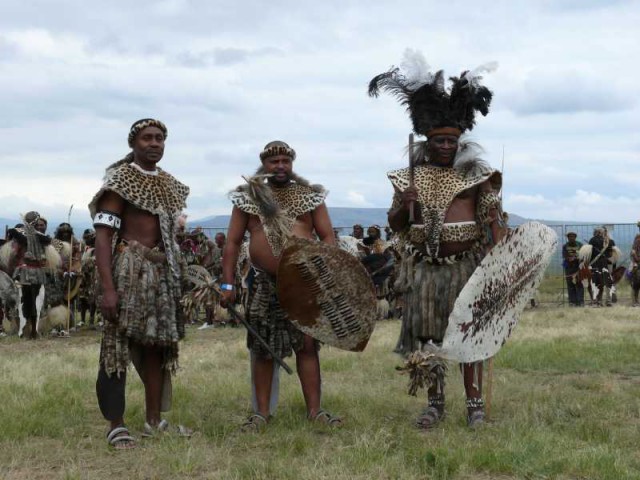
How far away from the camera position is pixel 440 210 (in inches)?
207

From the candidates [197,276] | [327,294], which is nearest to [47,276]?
[197,276]

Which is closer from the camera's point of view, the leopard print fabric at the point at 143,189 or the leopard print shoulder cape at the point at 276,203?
the leopard print fabric at the point at 143,189

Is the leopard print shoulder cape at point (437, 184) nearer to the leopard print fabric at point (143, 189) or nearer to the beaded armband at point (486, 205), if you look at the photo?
the beaded armband at point (486, 205)

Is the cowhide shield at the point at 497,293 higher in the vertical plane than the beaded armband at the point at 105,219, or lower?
lower

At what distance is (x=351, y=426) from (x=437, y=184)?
1.62m

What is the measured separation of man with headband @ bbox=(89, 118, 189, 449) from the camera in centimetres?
477

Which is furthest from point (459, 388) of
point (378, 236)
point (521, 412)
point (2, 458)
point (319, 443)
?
point (378, 236)

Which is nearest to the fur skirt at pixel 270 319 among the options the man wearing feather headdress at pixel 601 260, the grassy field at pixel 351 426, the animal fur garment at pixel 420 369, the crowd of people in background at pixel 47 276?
the grassy field at pixel 351 426

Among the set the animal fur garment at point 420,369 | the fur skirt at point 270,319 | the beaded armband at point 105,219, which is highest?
the beaded armband at point 105,219

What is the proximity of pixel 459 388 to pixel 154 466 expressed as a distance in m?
3.04

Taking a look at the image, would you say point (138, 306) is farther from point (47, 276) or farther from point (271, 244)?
point (47, 276)

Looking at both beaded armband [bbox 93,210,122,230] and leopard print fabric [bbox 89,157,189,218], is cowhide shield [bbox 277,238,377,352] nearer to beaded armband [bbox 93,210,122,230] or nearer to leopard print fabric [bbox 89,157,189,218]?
leopard print fabric [bbox 89,157,189,218]

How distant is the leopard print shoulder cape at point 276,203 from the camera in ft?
17.2

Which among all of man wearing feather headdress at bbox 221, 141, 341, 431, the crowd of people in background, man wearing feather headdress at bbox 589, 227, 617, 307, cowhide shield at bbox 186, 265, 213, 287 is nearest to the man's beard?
man wearing feather headdress at bbox 221, 141, 341, 431
